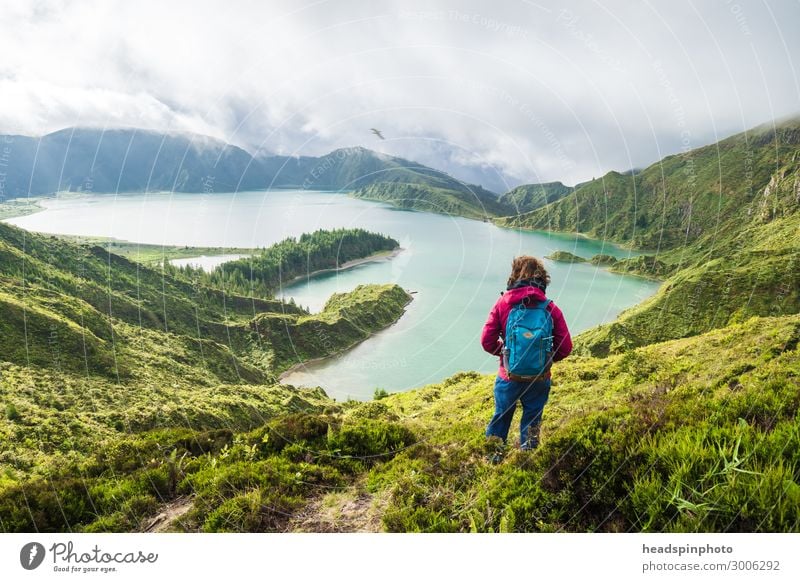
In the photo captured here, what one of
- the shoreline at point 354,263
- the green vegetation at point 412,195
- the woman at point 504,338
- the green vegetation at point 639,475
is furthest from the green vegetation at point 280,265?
the green vegetation at point 639,475

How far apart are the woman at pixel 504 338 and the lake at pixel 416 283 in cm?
4201

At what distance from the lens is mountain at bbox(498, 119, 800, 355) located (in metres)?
48.3

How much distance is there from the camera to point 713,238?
131 metres

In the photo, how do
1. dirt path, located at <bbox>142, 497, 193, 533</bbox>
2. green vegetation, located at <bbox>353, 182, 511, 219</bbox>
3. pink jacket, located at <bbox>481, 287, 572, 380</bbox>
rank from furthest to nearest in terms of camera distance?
green vegetation, located at <bbox>353, 182, 511, 219</bbox> → pink jacket, located at <bbox>481, 287, 572, 380</bbox> → dirt path, located at <bbox>142, 497, 193, 533</bbox>

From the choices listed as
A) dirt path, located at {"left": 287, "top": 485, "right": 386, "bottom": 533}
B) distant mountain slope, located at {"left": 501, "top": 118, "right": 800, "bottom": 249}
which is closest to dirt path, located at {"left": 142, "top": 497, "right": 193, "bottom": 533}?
dirt path, located at {"left": 287, "top": 485, "right": 386, "bottom": 533}

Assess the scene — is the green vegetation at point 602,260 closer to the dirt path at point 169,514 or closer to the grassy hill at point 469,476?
the grassy hill at point 469,476

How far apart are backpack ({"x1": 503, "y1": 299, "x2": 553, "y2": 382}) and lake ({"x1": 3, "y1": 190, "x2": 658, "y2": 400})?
1665 inches

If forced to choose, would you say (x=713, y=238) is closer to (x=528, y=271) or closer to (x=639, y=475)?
(x=528, y=271)

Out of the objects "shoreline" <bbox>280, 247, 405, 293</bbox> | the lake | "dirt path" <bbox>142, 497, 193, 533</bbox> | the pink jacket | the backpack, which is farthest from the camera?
"shoreline" <bbox>280, 247, 405, 293</bbox>

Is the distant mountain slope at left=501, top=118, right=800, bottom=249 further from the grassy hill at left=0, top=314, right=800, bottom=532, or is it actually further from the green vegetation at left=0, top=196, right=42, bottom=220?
the green vegetation at left=0, top=196, right=42, bottom=220

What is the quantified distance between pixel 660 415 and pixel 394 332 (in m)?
73.0

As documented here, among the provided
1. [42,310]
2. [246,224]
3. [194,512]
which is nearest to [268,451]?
[194,512]

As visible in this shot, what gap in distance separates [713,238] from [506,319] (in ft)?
542

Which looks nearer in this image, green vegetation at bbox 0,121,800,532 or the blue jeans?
green vegetation at bbox 0,121,800,532
